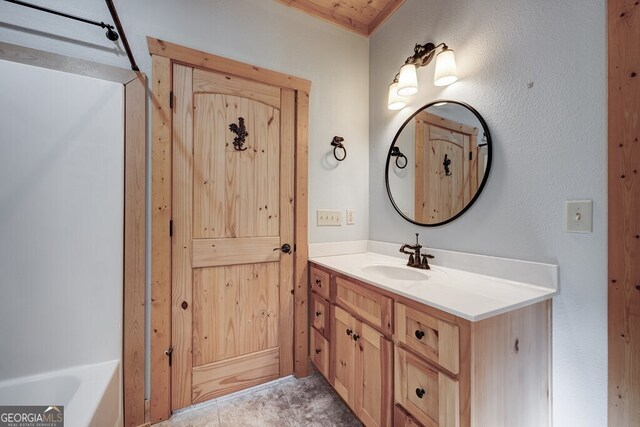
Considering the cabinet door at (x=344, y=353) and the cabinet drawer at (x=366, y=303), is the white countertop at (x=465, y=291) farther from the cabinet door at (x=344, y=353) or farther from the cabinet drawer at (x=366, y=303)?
the cabinet door at (x=344, y=353)

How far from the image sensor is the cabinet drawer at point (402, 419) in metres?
1.02

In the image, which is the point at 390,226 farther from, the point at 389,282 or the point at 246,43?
the point at 246,43

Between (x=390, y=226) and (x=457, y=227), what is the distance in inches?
21.0

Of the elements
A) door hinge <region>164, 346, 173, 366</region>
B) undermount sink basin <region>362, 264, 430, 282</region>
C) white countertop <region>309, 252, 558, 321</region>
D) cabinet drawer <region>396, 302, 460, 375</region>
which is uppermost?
white countertop <region>309, 252, 558, 321</region>

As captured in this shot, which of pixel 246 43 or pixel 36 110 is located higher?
pixel 246 43

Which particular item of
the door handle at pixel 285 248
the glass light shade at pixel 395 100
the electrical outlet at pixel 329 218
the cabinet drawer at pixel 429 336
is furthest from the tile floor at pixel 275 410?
the glass light shade at pixel 395 100

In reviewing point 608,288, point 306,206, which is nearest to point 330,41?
point 306,206

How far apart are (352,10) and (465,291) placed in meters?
2.10

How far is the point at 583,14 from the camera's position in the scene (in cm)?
100

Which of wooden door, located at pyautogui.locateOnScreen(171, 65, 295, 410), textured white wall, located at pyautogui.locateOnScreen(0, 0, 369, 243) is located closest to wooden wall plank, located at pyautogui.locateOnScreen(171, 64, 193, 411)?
wooden door, located at pyautogui.locateOnScreen(171, 65, 295, 410)

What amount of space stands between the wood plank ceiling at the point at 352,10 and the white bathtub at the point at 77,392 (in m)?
2.52

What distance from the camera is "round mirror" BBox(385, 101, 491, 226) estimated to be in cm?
135

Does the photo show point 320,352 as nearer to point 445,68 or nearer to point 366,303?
point 366,303

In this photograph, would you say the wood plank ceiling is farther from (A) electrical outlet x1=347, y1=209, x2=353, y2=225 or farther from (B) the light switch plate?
(B) the light switch plate
